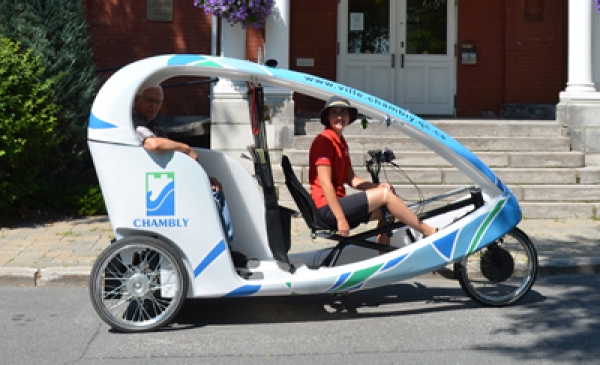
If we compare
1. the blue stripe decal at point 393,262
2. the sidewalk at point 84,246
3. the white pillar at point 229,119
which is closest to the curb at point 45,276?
the sidewalk at point 84,246

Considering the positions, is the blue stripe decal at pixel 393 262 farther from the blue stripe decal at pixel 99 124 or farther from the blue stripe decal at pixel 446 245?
the blue stripe decal at pixel 99 124

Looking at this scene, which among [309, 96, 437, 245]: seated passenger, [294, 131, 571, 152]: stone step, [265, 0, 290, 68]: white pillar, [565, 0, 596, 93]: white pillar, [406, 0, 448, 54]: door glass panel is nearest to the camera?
[309, 96, 437, 245]: seated passenger

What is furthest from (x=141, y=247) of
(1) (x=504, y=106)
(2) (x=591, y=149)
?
(1) (x=504, y=106)

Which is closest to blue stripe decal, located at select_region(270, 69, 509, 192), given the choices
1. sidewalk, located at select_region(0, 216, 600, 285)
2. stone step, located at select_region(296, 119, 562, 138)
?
sidewalk, located at select_region(0, 216, 600, 285)

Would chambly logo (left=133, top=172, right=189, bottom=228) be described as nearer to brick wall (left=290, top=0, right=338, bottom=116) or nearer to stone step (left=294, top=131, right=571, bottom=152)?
stone step (left=294, top=131, right=571, bottom=152)

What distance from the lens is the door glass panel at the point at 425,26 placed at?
15258mm

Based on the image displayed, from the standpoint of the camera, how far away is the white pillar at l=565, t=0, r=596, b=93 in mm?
12555

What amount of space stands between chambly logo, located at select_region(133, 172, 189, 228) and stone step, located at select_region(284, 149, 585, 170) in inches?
216

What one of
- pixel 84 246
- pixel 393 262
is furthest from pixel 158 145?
pixel 84 246

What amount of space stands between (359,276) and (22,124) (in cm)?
527

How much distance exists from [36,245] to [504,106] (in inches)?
350

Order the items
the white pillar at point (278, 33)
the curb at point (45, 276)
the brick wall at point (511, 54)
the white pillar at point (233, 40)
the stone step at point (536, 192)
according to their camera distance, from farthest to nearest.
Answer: the brick wall at point (511, 54), the white pillar at point (233, 40), the white pillar at point (278, 33), the stone step at point (536, 192), the curb at point (45, 276)

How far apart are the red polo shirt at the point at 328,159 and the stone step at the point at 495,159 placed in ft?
15.6

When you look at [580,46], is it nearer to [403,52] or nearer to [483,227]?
[403,52]
